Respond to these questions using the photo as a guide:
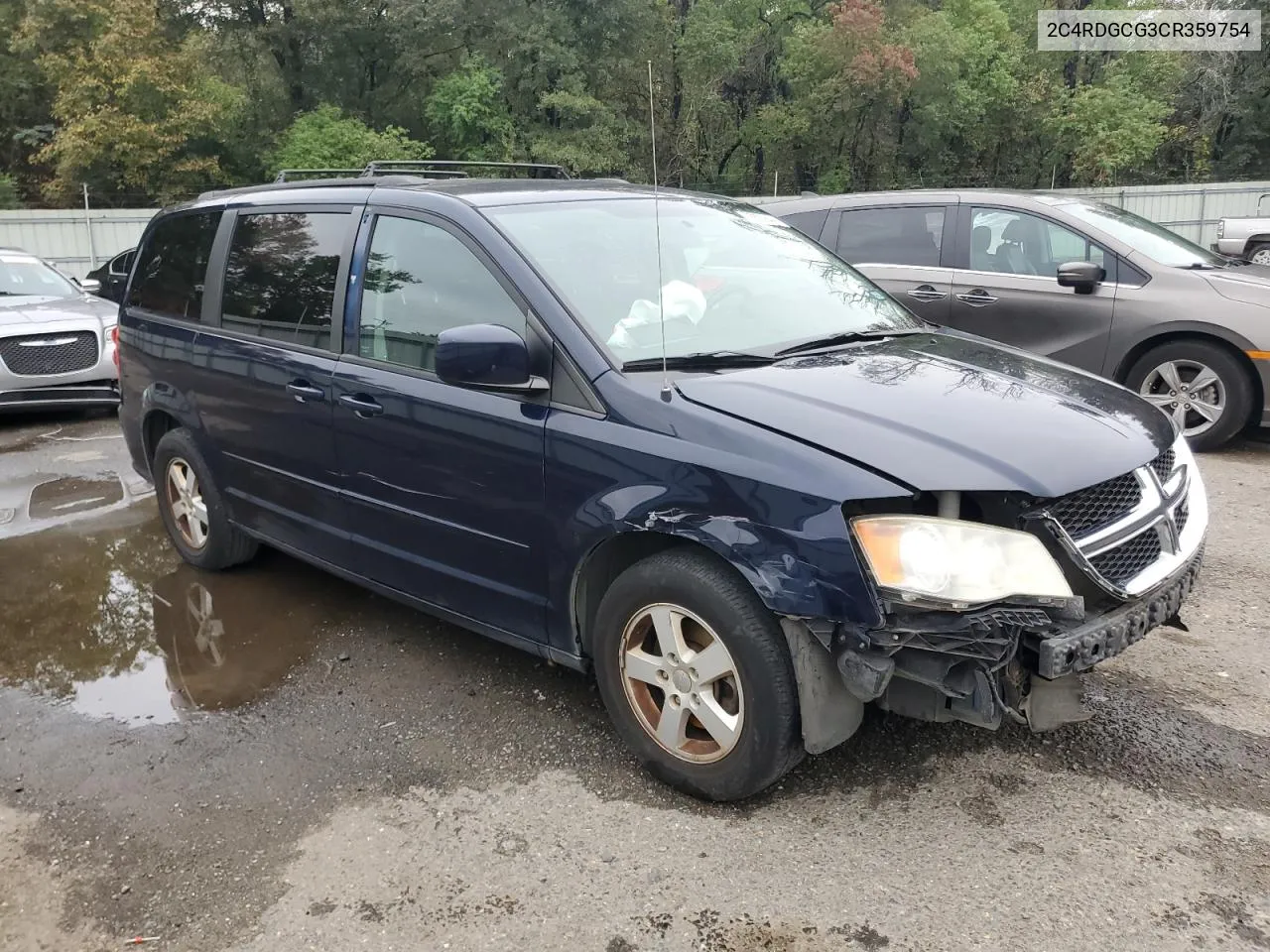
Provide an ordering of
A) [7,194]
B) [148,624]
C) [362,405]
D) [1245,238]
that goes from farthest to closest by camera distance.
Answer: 1. [7,194]
2. [1245,238]
3. [148,624]
4. [362,405]

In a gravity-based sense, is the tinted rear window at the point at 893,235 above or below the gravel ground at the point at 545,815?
above

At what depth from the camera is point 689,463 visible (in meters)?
2.85

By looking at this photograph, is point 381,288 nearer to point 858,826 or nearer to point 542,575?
point 542,575

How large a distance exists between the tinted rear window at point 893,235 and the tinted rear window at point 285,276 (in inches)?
177

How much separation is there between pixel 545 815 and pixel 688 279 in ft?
6.08

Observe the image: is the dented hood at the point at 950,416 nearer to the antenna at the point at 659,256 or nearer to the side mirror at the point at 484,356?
the antenna at the point at 659,256

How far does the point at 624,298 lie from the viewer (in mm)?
3428

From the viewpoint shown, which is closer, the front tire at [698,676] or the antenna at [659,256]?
the front tire at [698,676]

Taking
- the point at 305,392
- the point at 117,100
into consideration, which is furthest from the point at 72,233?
the point at 305,392

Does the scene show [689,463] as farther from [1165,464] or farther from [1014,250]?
[1014,250]

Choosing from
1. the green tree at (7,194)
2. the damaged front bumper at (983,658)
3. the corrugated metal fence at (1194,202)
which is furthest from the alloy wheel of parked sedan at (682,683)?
the green tree at (7,194)

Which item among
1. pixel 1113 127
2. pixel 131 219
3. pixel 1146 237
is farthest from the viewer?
pixel 1113 127

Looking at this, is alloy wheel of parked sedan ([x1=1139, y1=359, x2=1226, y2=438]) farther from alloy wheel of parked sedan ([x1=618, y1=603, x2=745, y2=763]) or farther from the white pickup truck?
the white pickup truck

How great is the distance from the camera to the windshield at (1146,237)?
710cm
